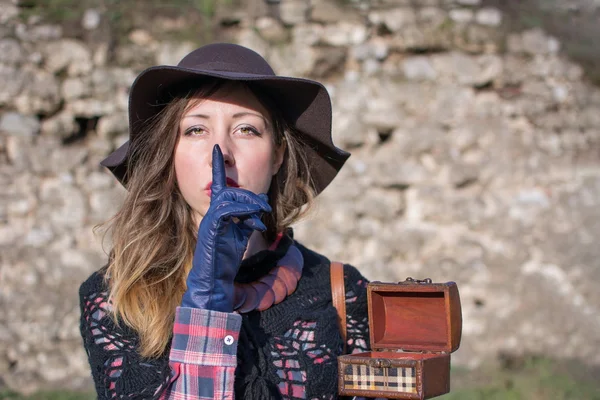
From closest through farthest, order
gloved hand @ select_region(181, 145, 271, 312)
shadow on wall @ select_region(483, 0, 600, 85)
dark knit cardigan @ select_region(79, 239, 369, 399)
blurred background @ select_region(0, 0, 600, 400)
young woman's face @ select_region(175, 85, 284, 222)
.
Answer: gloved hand @ select_region(181, 145, 271, 312) → dark knit cardigan @ select_region(79, 239, 369, 399) → young woman's face @ select_region(175, 85, 284, 222) → blurred background @ select_region(0, 0, 600, 400) → shadow on wall @ select_region(483, 0, 600, 85)

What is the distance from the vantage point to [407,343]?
6.46 ft

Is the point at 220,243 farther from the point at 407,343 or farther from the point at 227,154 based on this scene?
the point at 407,343

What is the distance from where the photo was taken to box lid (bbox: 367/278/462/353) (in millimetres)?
1879

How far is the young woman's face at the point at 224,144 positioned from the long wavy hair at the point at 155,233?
0.03 metres

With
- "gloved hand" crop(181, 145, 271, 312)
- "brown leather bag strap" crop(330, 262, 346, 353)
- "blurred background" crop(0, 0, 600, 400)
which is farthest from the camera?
"blurred background" crop(0, 0, 600, 400)

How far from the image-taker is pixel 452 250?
16.5 ft

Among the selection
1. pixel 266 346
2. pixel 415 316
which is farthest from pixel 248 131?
pixel 415 316

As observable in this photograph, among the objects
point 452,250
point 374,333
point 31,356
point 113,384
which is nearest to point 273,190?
point 374,333

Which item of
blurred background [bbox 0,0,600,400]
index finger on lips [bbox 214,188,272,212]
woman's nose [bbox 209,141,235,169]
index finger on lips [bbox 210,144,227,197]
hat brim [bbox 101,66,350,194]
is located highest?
blurred background [bbox 0,0,600,400]

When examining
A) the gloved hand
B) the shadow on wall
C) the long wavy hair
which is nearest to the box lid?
the gloved hand

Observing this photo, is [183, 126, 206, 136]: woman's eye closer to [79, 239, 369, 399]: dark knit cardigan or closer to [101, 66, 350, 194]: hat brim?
[101, 66, 350, 194]: hat brim

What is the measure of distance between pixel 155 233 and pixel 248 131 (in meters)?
0.37

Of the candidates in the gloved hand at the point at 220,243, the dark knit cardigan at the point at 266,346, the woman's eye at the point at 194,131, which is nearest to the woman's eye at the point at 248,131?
the woman's eye at the point at 194,131

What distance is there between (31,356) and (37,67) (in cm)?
172
